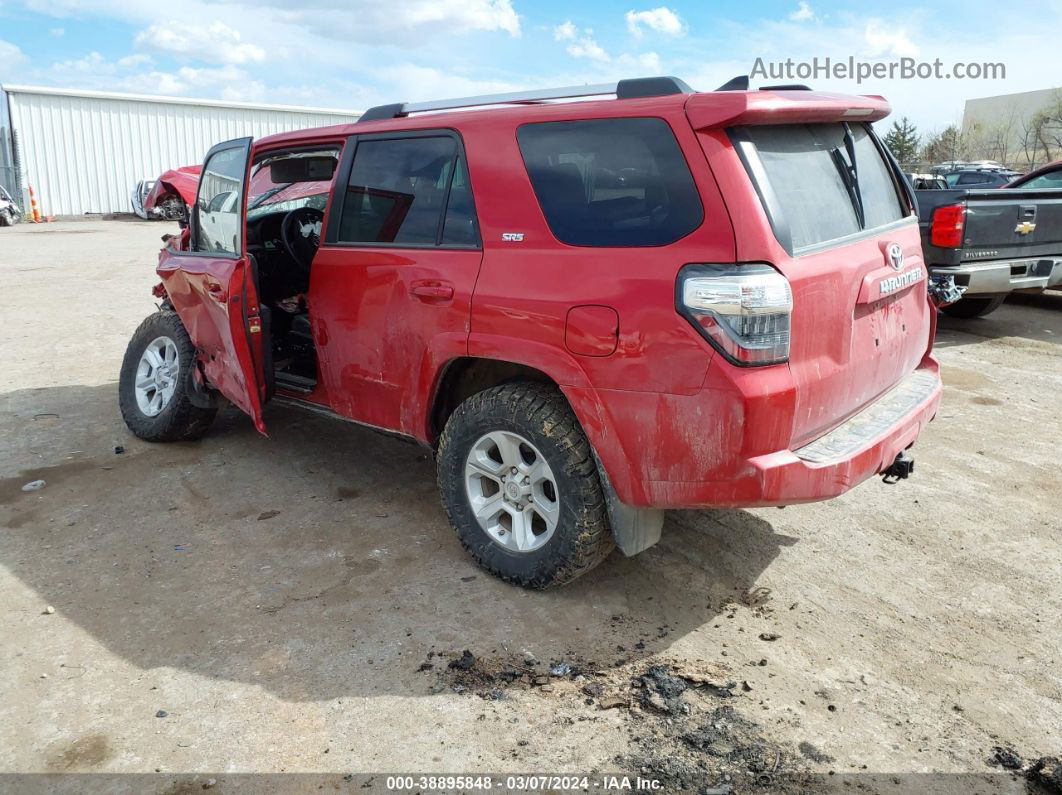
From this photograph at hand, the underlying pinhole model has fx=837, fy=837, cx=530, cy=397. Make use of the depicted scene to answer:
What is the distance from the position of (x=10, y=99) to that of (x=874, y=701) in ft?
97.1

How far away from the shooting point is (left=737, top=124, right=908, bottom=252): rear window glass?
2.96 metres

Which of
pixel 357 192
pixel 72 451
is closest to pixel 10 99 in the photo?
pixel 72 451

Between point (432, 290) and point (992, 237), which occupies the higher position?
point (992, 237)

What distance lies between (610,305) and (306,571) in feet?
6.07

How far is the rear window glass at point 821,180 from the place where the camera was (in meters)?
2.96

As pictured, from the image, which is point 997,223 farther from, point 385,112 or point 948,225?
point 385,112

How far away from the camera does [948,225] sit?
7.12m

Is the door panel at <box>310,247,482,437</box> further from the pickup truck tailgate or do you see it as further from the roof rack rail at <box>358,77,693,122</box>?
the pickup truck tailgate

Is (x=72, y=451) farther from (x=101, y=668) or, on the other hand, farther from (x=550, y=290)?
(x=550, y=290)

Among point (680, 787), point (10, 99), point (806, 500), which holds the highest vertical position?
point (10, 99)

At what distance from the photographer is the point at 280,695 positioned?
2.87 m

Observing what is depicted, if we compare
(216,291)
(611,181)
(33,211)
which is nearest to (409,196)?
(611,181)

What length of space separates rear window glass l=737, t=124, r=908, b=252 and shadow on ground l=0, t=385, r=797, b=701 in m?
1.52

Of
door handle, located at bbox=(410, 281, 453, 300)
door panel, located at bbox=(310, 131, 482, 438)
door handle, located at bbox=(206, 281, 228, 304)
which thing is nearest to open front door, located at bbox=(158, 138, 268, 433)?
door handle, located at bbox=(206, 281, 228, 304)
